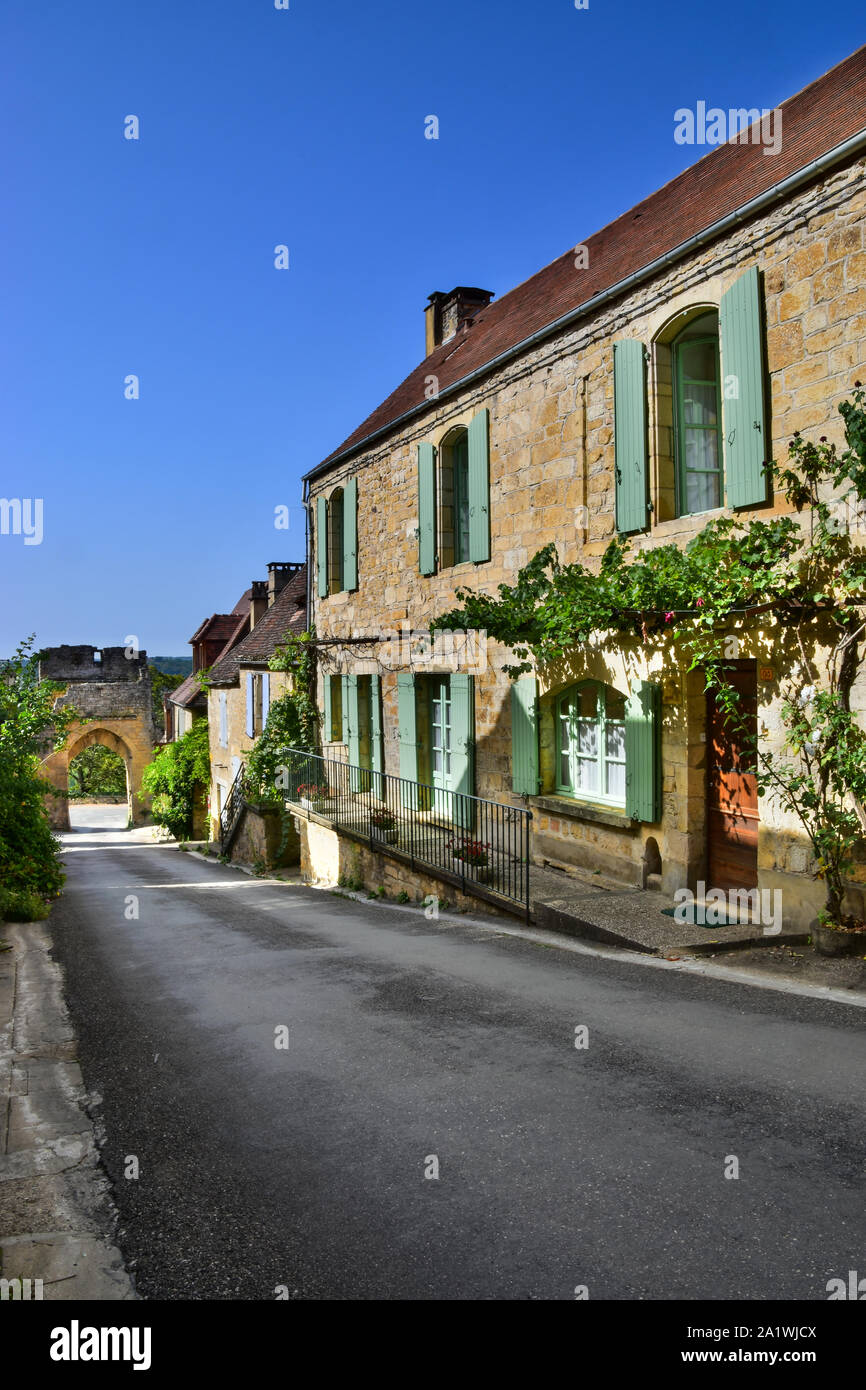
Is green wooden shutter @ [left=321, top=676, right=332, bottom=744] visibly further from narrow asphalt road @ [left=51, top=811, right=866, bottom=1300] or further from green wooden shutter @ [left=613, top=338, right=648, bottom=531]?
narrow asphalt road @ [left=51, top=811, right=866, bottom=1300]

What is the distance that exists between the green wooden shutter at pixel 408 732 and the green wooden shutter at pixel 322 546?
382 centimetres

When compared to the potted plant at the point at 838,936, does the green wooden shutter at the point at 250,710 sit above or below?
above

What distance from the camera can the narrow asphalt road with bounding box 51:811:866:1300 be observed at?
2951 mm

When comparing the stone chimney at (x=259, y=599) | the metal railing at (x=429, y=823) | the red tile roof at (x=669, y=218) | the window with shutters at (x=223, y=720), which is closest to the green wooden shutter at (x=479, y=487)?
the red tile roof at (x=669, y=218)

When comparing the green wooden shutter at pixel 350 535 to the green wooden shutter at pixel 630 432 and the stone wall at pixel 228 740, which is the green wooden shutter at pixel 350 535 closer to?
the stone wall at pixel 228 740

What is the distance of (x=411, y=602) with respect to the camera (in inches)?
506

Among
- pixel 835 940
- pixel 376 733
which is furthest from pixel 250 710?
pixel 835 940

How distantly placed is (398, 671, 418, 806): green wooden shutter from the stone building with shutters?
0.06 m

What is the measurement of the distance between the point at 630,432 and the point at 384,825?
5782 millimetres

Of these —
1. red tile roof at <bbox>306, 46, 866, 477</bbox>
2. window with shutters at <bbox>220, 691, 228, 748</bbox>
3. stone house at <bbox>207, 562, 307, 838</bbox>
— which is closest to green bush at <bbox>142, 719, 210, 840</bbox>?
stone house at <bbox>207, 562, 307, 838</bbox>

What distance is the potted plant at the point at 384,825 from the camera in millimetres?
11477
